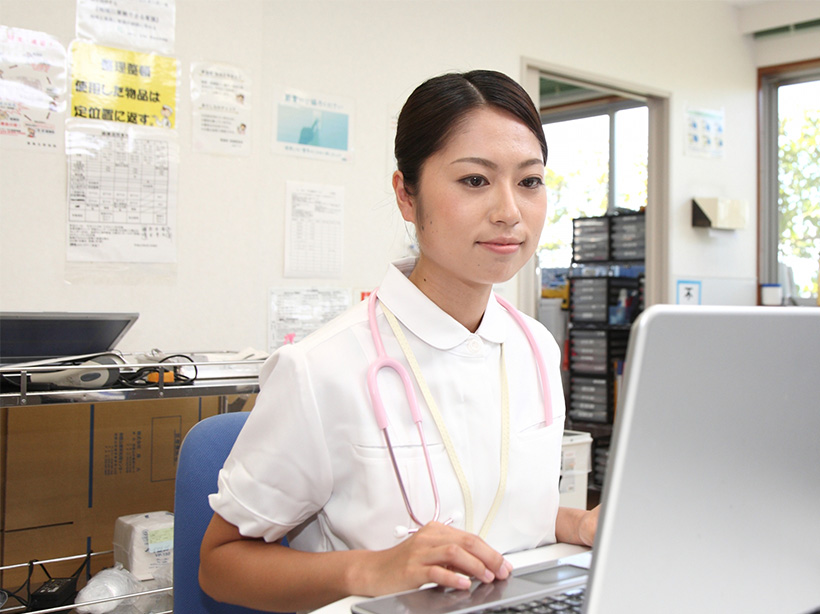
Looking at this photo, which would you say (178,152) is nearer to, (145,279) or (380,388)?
(145,279)

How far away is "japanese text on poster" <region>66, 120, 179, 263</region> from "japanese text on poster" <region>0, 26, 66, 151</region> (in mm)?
66

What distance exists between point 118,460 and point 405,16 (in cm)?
198

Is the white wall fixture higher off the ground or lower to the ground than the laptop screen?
higher

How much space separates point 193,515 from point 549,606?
588 mm

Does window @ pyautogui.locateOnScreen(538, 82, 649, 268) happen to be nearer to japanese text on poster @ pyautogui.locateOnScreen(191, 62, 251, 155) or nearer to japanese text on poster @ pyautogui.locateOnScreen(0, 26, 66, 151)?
japanese text on poster @ pyautogui.locateOnScreen(191, 62, 251, 155)

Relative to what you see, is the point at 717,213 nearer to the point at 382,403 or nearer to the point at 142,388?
the point at 142,388

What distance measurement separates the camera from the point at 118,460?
6.92ft

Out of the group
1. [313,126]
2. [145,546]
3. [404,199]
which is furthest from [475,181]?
[313,126]

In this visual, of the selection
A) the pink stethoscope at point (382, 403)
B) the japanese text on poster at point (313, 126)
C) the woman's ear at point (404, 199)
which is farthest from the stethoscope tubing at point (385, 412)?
the japanese text on poster at point (313, 126)

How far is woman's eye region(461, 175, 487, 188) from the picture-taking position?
3.41 ft

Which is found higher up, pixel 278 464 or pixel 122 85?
pixel 122 85

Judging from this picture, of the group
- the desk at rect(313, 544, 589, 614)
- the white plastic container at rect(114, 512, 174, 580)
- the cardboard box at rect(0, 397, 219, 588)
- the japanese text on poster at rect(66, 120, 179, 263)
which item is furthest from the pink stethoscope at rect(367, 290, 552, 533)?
the japanese text on poster at rect(66, 120, 179, 263)

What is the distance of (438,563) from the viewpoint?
737 millimetres

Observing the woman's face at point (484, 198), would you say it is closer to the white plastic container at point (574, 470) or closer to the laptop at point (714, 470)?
the laptop at point (714, 470)
